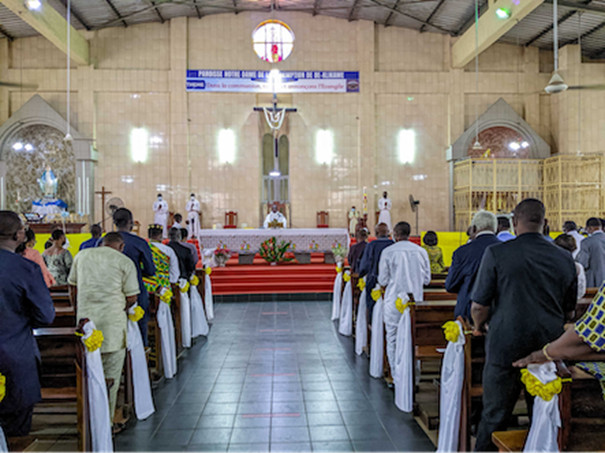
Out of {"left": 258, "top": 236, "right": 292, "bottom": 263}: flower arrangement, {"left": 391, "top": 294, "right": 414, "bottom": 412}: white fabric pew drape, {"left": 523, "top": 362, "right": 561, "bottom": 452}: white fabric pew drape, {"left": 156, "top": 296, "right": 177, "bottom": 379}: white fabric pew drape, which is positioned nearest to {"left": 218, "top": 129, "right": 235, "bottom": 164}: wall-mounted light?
{"left": 258, "top": 236, "right": 292, "bottom": 263}: flower arrangement

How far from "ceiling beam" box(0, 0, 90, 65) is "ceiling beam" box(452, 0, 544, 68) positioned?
12.8 m

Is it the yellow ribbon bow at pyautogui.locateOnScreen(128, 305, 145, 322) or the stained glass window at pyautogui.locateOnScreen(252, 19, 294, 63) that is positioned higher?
the stained glass window at pyautogui.locateOnScreen(252, 19, 294, 63)

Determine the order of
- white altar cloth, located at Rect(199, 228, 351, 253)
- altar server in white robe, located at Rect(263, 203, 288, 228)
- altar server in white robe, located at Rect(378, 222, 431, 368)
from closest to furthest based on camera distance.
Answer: altar server in white robe, located at Rect(378, 222, 431, 368) → white altar cloth, located at Rect(199, 228, 351, 253) → altar server in white robe, located at Rect(263, 203, 288, 228)

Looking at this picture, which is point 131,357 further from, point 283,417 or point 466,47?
point 466,47

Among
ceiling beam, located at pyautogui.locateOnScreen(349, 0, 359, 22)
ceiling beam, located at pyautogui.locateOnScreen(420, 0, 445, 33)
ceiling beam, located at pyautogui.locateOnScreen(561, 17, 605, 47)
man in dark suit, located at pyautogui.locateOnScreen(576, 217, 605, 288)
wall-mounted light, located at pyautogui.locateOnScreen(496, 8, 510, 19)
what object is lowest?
man in dark suit, located at pyautogui.locateOnScreen(576, 217, 605, 288)

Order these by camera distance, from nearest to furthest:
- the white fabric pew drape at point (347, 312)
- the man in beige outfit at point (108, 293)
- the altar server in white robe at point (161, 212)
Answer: the man in beige outfit at point (108, 293) → the white fabric pew drape at point (347, 312) → the altar server in white robe at point (161, 212)

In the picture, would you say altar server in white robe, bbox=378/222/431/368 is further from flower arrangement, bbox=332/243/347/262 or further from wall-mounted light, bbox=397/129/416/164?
wall-mounted light, bbox=397/129/416/164

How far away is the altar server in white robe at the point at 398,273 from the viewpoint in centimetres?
483

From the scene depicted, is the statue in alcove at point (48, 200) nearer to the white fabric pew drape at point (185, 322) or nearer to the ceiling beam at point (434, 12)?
the white fabric pew drape at point (185, 322)

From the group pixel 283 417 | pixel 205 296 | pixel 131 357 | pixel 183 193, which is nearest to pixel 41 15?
pixel 183 193

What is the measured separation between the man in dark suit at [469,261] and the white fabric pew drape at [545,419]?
1.32m

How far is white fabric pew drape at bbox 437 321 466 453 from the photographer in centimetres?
308

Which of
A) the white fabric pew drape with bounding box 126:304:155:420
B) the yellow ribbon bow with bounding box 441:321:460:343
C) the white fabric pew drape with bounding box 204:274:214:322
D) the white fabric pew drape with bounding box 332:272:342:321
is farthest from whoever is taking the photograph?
the white fabric pew drape with bounding box 204:274:214:322

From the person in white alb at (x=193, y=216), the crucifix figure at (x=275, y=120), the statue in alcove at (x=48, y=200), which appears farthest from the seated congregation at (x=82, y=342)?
the statue in alcove at (x=48, y=200)
